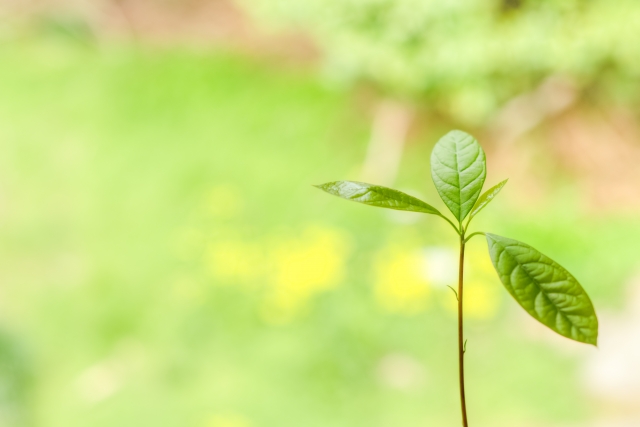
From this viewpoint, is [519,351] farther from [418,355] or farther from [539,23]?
[539,23]

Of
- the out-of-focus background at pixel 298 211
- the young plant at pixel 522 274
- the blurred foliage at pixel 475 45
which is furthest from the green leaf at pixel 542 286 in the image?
the blurred foliage at pixel 475 45

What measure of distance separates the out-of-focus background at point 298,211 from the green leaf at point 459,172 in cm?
111

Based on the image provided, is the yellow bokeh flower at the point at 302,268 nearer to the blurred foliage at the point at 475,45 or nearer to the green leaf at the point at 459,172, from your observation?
the blurred foliage at the point at 475,45

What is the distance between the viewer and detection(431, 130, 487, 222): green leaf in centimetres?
37

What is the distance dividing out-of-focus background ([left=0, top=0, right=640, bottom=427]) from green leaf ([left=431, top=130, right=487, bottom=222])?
1.11 metres

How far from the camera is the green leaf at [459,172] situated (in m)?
0.37

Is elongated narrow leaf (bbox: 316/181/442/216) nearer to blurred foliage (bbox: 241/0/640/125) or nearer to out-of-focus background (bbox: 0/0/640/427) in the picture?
out-of-focus background (bbox: 0/0/640/427)

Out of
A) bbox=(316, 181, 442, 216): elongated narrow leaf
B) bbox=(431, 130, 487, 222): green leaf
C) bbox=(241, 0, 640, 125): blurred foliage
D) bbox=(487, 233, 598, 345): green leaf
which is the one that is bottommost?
bbox=(487, 233, 598, 345): green leaf

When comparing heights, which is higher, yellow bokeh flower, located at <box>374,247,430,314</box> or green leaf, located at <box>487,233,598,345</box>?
yellow bokeh flower, located at <box>374,247,430,314</box>

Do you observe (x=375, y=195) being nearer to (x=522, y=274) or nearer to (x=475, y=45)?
(x=522, y=274)

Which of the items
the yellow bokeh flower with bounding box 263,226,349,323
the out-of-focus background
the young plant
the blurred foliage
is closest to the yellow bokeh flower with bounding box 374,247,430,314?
the out-of-focus background

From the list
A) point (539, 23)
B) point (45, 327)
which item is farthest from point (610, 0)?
point (45, 327)

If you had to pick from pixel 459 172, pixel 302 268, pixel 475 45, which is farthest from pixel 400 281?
pixel 459 172

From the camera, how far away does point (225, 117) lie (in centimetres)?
178
